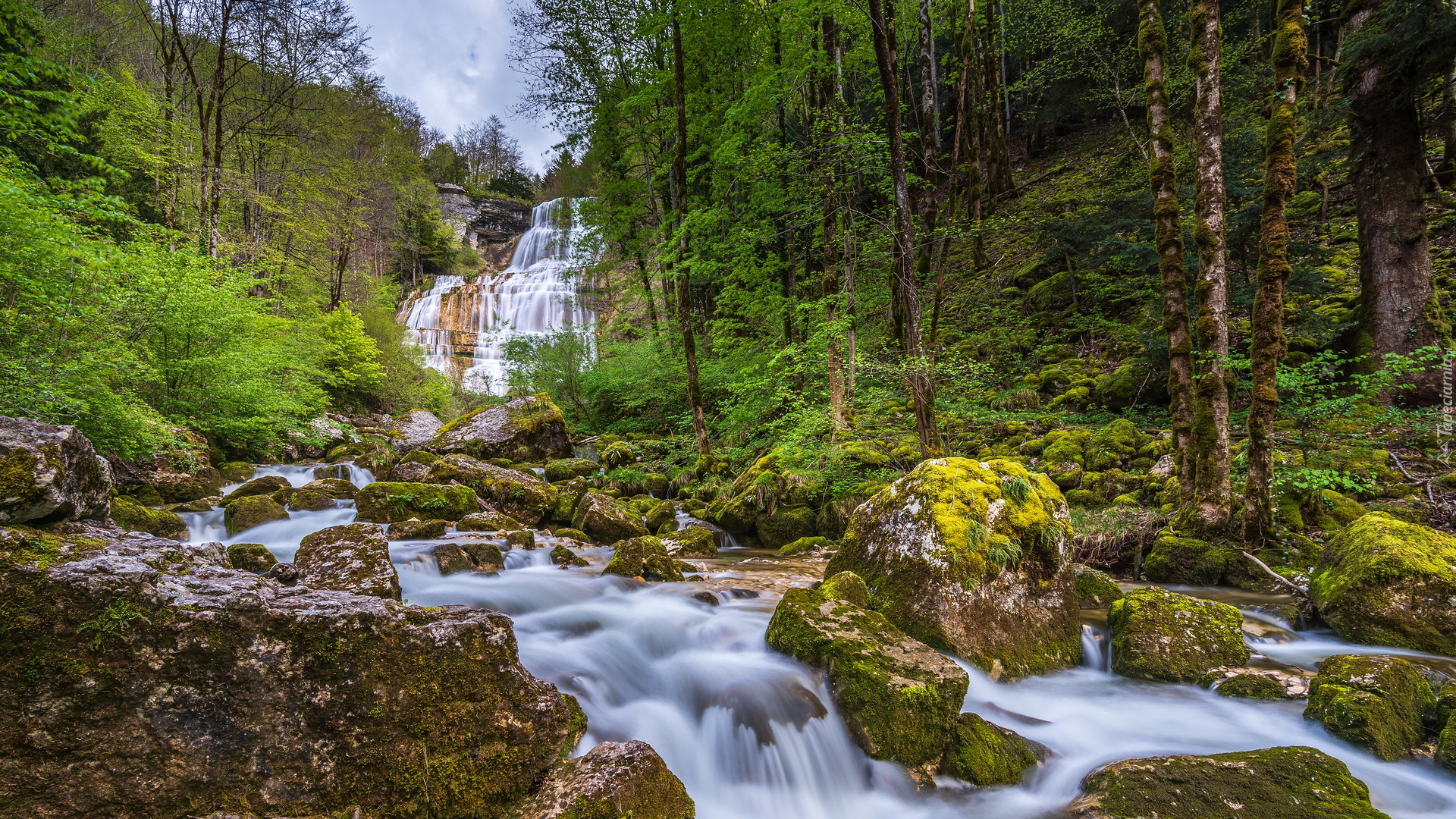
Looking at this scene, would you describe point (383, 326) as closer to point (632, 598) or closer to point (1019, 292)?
point (632, 598)

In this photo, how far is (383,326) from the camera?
22.8m

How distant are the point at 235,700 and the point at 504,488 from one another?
28.2 ft

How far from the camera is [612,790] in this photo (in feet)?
7.73

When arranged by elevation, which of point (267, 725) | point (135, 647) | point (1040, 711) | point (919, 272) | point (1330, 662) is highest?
point (919, 272)

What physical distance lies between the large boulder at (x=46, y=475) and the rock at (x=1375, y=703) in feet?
30.2

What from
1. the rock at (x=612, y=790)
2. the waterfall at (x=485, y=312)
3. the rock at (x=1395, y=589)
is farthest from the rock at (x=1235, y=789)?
the waterfall at (x=485, y=312)

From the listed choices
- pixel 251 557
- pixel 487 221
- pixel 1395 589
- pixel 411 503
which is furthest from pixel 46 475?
pixel 487 221

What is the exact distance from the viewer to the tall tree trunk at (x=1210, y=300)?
6.00m

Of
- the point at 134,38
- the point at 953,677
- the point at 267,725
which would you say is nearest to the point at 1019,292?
the point at 953,677

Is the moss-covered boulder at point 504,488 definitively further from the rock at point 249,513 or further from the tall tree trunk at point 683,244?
the tall tree trunk at point 683,244

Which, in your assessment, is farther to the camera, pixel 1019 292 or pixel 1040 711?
pixel 1019 292

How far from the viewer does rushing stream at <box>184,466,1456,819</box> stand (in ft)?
10.8

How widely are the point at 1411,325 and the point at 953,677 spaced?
964 cm

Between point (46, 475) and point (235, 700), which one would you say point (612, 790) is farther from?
point (46, 475)
